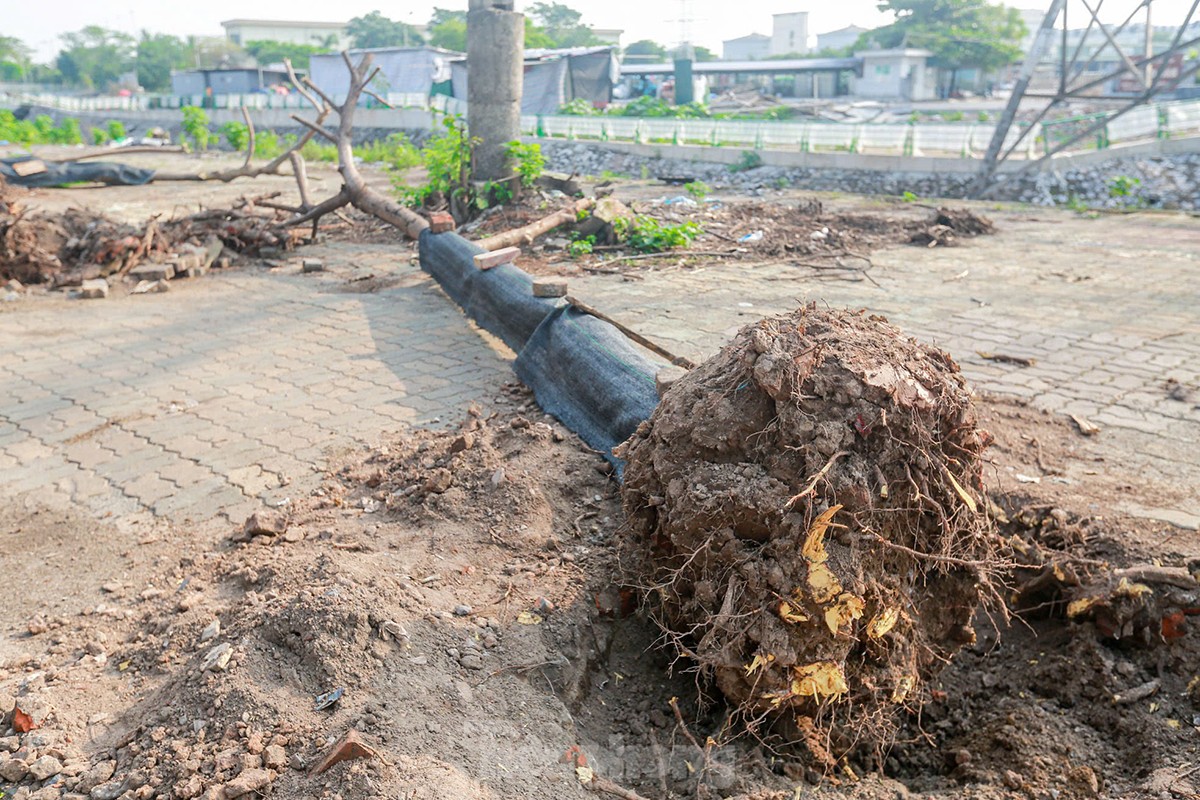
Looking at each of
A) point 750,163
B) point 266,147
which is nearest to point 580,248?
point 750,163

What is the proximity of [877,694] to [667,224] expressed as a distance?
8.57 meters

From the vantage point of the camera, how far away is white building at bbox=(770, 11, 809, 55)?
98.2m

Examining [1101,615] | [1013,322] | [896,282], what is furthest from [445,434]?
[896,282]

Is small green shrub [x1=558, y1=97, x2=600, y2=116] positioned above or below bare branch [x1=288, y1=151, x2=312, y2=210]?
above

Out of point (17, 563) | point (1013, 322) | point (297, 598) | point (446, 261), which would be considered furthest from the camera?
point (446, 261)

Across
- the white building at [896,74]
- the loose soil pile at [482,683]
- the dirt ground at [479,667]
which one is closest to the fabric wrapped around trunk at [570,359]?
the dirt ground at [479,667]

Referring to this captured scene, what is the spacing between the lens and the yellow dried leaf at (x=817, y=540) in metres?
2.54

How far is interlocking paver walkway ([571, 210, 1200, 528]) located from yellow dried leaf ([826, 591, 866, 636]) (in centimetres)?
185

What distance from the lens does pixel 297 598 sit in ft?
9.70

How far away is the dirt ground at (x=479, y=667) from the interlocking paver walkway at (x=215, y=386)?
0.47 metres

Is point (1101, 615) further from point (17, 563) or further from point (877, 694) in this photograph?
point (17, 563)

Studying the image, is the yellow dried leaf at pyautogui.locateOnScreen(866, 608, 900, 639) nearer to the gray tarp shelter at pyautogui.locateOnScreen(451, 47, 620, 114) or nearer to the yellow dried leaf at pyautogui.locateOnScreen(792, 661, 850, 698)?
the yellow dried leaf at pyautogui.locateOnScreen(792, 661, 850, 698)

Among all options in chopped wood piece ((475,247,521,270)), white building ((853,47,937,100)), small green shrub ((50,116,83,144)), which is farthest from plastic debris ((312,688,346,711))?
white building ((853,47,937,100))

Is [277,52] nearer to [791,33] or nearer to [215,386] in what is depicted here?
[791,33]
